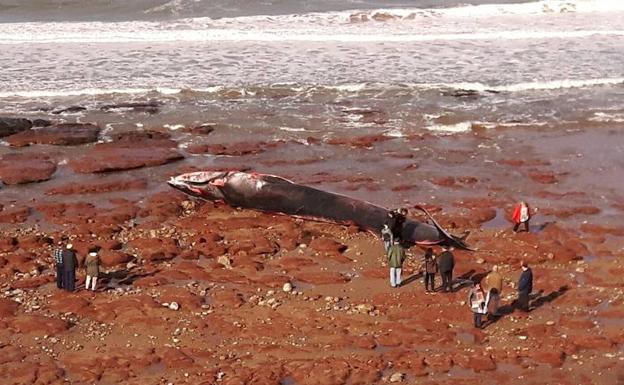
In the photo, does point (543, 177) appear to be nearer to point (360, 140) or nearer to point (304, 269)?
point (360, 140)

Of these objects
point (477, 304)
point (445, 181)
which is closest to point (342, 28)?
point (445, 181)

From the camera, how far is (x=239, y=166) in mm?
28938

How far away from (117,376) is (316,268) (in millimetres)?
6154

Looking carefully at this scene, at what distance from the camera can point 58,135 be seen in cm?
3191

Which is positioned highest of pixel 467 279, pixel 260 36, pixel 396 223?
pixel 260 36

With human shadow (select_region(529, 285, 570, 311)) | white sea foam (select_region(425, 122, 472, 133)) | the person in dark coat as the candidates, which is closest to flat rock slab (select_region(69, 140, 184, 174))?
white sea foam (select_region(425, 122, 472, 133))

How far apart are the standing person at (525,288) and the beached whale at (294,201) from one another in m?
3.16

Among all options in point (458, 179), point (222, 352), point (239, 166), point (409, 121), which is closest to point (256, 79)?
point (409, 121)

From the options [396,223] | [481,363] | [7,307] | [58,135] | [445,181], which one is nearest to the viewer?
[481,363]

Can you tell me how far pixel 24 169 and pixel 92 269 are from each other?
965 cm

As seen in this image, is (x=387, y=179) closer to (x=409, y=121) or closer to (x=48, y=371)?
(x=409, y=121)

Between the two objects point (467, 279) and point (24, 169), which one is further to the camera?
point (24, 169)

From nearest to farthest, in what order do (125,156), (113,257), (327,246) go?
(113,257), (327,246), (125,156)

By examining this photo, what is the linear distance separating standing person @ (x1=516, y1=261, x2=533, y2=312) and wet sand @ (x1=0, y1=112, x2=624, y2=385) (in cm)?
25
